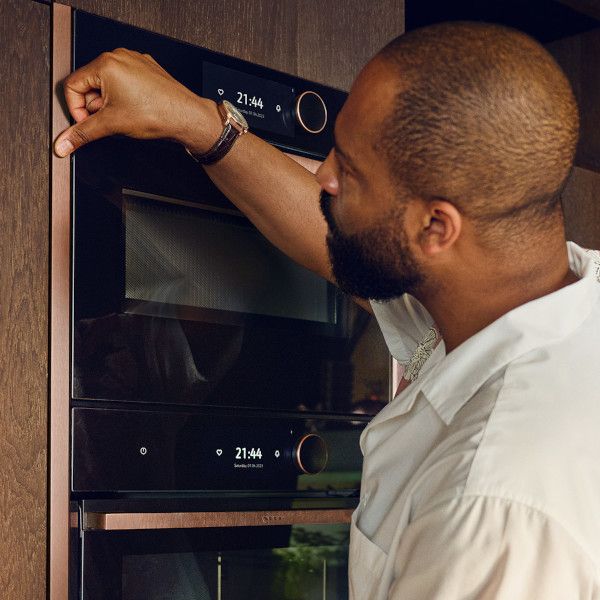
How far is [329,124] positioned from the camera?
151 cm

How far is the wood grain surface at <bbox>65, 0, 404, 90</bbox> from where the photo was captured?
52.1 inches

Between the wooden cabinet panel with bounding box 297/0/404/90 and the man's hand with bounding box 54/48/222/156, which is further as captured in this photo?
the wooden cabinet panel with bounding box 297/0/404/90

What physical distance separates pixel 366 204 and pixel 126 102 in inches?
12.4

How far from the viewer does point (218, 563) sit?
131 cm

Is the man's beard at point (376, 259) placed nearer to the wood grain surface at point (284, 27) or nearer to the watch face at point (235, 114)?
the watch face at point (235, 114)

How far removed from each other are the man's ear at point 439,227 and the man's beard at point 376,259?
0.09 ft

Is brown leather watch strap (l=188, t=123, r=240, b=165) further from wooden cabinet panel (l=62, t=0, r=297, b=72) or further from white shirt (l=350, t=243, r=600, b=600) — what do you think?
white shirt (l=350, t=243, r=600, b=600)

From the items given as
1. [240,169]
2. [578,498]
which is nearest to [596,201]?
[240,169]

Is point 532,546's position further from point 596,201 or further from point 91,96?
point 596,201

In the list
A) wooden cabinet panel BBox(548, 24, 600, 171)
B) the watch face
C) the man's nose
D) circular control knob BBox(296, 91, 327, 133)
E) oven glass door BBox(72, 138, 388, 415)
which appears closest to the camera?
the man's nose

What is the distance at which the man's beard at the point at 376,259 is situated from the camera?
1074mm

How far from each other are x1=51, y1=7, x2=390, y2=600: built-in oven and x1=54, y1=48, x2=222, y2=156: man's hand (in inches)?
1.1

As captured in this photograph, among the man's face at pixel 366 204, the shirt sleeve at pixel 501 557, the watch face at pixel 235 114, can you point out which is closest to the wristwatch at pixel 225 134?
the watch face at pixel 235 114

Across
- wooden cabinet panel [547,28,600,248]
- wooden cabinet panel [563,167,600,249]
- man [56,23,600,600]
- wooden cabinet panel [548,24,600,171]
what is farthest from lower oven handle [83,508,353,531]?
wooden cabinet panel [548,24,600,171]
